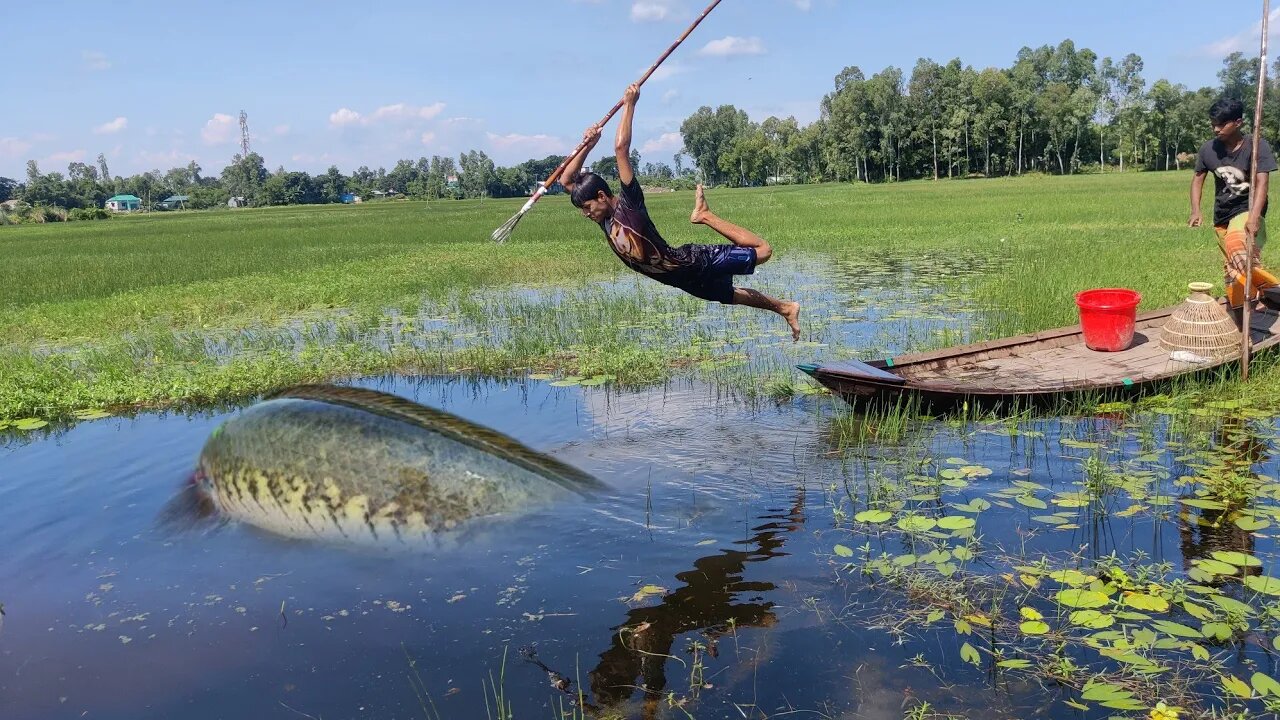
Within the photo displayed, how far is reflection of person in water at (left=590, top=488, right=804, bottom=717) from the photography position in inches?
111

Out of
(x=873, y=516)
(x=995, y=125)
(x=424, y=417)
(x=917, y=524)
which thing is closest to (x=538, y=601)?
(x=424, y=417)

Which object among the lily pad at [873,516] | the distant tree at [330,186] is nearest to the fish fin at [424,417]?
the lily pad at [873,516]

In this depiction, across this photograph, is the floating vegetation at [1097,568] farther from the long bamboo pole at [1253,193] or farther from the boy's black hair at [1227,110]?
the boy's black hair at [1227,110]

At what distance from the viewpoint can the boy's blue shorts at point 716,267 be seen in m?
5.47

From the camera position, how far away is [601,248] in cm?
1806

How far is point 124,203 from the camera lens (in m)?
110

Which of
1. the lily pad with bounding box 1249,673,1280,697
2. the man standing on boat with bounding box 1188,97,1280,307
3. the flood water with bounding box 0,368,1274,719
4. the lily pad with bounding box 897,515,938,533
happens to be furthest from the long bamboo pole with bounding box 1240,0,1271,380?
the lily pad with bounding box 1249,673,1280,697

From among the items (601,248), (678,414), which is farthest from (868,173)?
(678,414)

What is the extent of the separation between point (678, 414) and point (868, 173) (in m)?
70.3

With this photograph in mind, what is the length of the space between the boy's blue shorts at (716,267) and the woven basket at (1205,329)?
10.2 feet

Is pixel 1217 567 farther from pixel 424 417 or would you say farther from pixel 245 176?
pixel 245 176

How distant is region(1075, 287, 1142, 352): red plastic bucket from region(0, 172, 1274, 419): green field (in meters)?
1.29

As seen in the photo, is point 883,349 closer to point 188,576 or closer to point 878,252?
point 188,576

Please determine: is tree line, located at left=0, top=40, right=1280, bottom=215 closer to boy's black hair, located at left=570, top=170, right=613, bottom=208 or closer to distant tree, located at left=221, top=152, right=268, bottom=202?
distant tree, located at left=221, top=152, right=268, bottom=202
